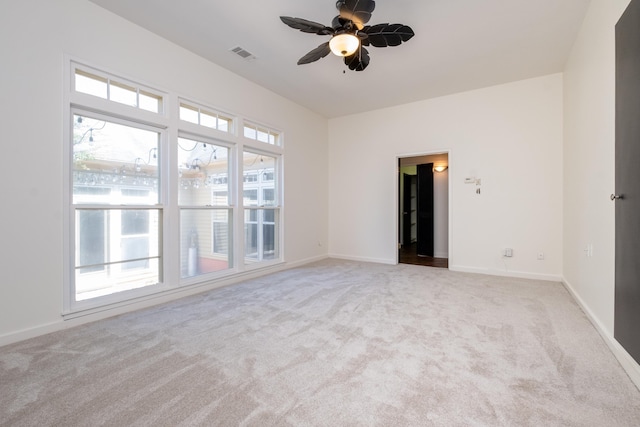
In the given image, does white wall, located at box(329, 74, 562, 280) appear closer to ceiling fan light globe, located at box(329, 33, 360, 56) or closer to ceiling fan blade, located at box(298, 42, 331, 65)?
ceiling fan blade, located at box(298, 42, 331, 65)

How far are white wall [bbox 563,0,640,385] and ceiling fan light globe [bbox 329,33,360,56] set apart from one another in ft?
6.44

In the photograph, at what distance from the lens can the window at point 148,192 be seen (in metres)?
2.68

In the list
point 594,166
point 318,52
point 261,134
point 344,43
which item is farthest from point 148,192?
point 594,166

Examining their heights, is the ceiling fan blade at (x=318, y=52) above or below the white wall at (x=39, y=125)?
above

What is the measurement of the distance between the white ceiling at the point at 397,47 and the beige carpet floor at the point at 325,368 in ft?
10.3

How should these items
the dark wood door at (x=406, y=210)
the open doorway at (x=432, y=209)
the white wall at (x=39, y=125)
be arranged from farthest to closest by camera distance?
1. the dark wood door at (x=406, y=210)
2. the open doorway at (x=432, y=209)
3. the white wall at (x=39, y=125)

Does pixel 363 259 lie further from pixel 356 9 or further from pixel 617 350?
pixel 356 9

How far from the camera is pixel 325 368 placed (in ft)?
6.05

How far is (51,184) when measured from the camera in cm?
244

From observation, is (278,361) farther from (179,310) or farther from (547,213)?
(547,213)

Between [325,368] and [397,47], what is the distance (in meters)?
3.63

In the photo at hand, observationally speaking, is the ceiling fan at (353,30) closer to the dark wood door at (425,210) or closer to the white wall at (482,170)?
the white wall at (482,170)

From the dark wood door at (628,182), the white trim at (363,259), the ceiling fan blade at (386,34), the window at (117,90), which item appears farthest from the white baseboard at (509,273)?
the window at (117,90)

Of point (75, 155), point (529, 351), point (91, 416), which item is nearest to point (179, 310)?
point (91, 416)
